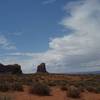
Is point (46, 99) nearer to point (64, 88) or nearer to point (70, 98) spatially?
point (70, 98)

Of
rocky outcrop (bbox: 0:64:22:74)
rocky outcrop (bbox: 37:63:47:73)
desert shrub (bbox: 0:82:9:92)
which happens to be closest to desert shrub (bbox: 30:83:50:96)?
desert shrub (bbox: 0:82:9:92)

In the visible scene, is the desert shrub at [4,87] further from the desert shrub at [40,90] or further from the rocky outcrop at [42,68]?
the rocky outcrop at [42,68]

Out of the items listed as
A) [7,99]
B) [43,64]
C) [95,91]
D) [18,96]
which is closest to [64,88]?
[95,91]

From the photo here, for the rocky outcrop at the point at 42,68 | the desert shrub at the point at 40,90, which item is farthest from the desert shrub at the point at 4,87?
the rocky outcrop at the point at 42,68

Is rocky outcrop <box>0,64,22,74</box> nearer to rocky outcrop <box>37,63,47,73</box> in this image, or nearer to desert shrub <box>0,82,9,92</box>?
rocky outcrop <box>37,63,47,73</box>

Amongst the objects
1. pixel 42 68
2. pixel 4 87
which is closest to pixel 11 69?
pixel 42 68

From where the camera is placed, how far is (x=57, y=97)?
76.1 ft

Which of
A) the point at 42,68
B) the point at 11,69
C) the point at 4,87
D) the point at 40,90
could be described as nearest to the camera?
the point at 4,87

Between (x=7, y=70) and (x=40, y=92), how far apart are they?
61959 millimetres

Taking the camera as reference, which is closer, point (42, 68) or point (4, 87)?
point (4, 87)

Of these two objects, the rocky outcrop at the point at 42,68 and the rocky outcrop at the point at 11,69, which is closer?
the rocky outcrop at the point at 11,69

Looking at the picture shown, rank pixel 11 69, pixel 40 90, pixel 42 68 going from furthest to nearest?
1. pixel 42 68
2. pixel 11 69
3. pixel 40 90

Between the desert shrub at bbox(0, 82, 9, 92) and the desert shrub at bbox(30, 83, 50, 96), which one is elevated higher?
the desert shrub at bbox(0, 82, 9, 92)

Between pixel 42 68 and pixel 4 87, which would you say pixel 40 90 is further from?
pixel 42 68
